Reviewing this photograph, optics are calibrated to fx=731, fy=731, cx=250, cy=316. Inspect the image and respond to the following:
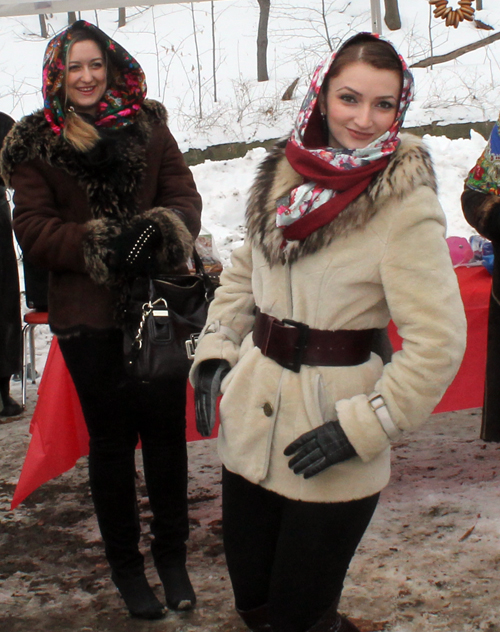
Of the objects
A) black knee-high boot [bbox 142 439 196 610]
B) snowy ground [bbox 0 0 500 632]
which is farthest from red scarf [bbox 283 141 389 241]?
snowy ground [bbox 0 0 500 632]

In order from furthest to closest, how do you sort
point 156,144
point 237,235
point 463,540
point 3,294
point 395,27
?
point 395,27 < point 237,235 < point 3,294 < point 463,540 < point 156,144

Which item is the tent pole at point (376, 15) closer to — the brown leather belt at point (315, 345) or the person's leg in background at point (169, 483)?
the person's leg in background at point (169, 483)

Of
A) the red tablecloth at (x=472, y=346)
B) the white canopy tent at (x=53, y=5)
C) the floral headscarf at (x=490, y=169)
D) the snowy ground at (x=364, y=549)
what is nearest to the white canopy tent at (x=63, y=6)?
the white canopy tent at (x=53, y=5)

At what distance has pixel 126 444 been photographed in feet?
8.00

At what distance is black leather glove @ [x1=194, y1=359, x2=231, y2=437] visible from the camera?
1854 mm

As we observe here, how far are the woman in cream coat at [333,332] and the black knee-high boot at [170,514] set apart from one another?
0.69m

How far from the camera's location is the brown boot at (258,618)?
1.89 m

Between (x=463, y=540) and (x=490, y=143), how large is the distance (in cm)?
160

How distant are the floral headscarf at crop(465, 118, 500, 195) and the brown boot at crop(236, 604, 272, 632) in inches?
73.9

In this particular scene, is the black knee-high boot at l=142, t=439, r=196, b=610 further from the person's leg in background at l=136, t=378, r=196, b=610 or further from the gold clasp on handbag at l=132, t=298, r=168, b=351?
the gold clasp on handbag at l=132, t=298, r=168, b=351

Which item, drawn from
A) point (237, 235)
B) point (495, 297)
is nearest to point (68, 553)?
point (495, 297)

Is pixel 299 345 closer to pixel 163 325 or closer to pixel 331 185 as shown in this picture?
pixel 331 185

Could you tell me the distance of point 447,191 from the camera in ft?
26.9

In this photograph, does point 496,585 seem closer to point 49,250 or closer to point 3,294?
point 49,250
